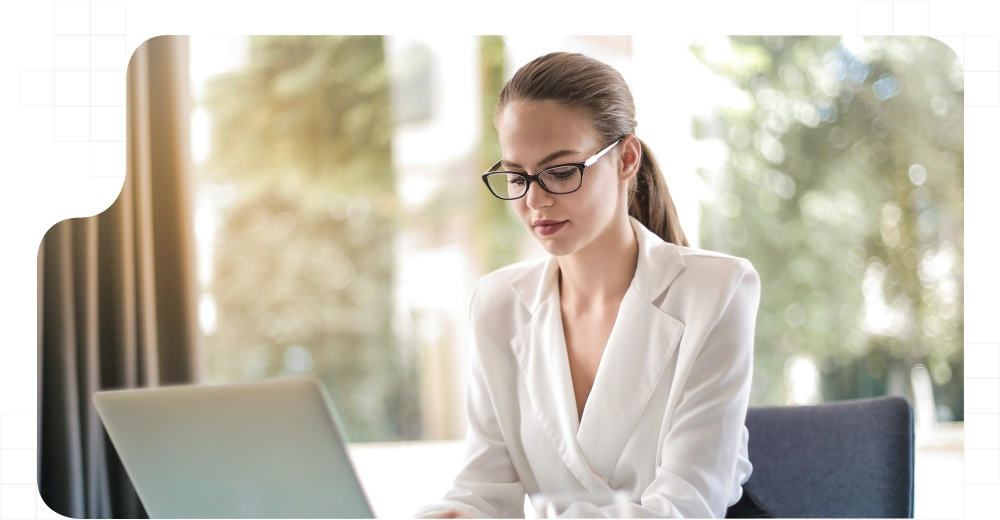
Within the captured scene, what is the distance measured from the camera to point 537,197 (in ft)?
4.36

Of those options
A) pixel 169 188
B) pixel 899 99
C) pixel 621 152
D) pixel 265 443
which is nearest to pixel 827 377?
pixel 899 99

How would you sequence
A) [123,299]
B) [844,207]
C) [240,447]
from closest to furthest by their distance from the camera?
[240,447] → [123,299] → [844,207]

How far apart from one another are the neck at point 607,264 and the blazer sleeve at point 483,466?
0.22 meters

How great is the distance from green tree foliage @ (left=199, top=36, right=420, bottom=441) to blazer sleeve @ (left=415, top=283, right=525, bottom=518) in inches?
102

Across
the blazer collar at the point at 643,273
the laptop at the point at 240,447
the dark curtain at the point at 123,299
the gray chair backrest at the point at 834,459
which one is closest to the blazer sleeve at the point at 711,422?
the blazer collar at the point at 643,273

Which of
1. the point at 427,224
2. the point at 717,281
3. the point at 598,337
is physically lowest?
the point at 598,337

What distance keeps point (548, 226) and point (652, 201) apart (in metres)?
0.31

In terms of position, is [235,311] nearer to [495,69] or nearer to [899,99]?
[495,69]

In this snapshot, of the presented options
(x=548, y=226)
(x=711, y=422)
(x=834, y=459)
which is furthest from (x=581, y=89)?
(x=834, y=459)

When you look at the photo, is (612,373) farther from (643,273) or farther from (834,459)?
(834,459)

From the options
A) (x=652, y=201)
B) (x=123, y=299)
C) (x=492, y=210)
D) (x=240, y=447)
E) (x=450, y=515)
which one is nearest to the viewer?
(x=240, y=447)

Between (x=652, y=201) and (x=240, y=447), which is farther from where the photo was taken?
(x=652, y=201)

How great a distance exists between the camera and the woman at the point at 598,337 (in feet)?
4.25

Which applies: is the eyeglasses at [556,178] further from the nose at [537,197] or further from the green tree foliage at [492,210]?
the green tree foliage at [492,210]
